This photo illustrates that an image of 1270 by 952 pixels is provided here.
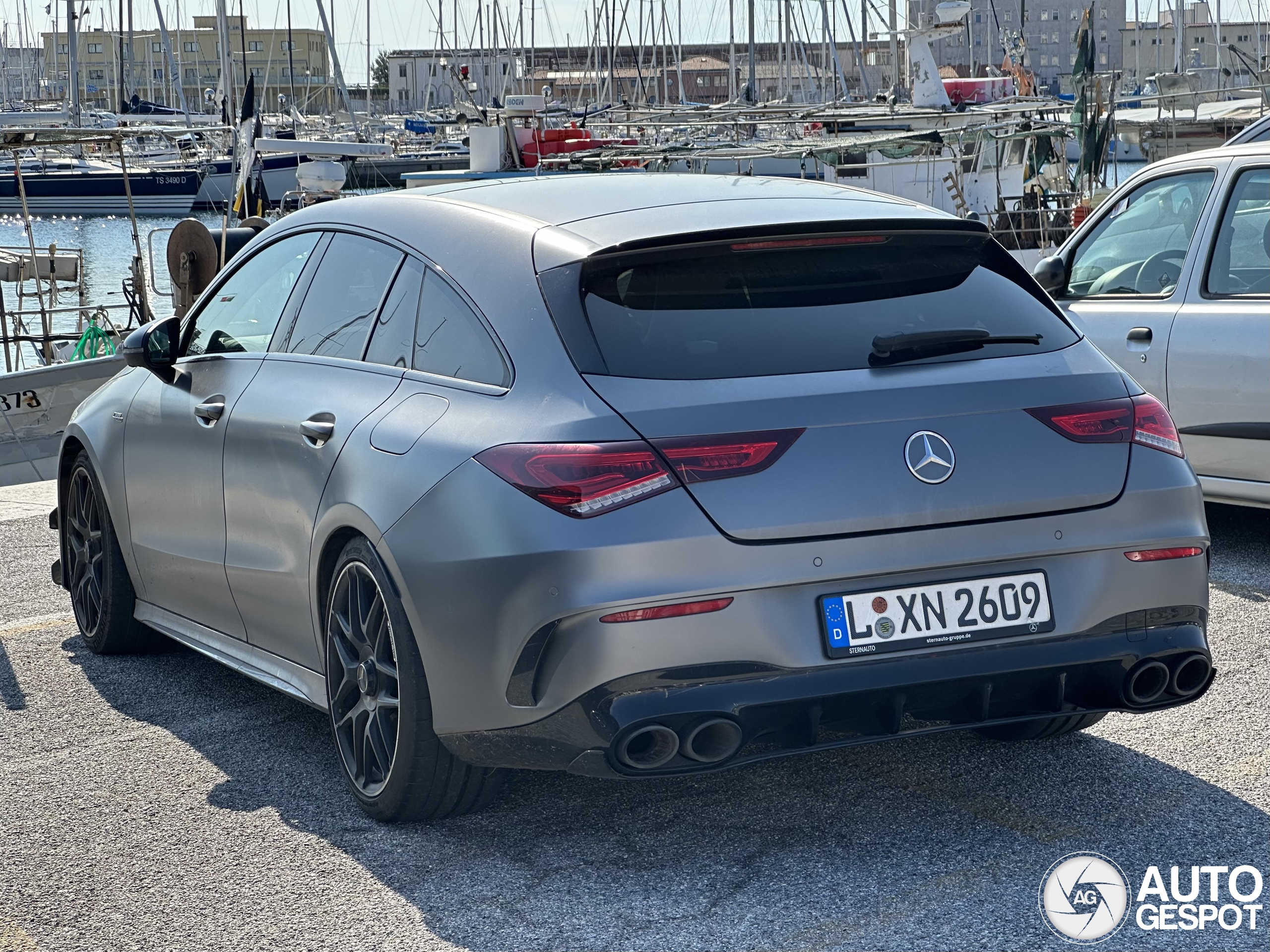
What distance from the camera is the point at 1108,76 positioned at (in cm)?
2156

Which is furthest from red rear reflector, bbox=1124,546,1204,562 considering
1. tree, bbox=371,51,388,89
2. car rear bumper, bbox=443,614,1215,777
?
tree, bbox=371,51,388,89

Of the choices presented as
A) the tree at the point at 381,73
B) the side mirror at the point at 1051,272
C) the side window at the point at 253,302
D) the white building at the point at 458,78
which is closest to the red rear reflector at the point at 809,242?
the side window at the point at 253,302

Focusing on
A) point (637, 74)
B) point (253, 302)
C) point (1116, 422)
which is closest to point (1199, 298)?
point (1116, 422)

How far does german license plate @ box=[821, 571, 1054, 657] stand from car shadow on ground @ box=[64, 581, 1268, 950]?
541 millimetres

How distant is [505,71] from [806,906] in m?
74.7

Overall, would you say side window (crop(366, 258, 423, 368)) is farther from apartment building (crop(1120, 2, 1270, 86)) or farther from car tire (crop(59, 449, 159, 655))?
apartment building (crop(1120, 2, 1270, 86))

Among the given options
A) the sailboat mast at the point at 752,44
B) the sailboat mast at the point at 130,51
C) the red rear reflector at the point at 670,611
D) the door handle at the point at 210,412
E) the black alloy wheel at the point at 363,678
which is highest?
the sailboat mast at the point at 130,51

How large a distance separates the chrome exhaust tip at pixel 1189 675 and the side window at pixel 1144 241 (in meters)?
3.94

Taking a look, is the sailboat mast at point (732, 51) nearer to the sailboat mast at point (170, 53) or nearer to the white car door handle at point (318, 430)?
the sailboat mast at point (170, 53)

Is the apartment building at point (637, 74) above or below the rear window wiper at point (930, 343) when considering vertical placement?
above

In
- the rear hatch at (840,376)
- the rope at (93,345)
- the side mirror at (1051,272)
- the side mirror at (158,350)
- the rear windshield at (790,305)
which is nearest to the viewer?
the rear hatch at (840,376)

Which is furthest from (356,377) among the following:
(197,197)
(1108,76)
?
(197,197)

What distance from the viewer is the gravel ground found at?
360 centimetres

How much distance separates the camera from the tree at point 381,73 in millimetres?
134625
